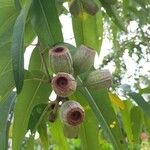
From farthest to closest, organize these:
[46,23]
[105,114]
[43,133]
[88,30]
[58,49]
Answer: [88,30]
[43,133]
[105,114]
[46,23]
[58,49]

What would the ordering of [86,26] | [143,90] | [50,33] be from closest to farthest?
[50,33]
[143,90]
[86,26]

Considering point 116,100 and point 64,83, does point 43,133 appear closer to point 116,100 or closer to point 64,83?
point 116,100

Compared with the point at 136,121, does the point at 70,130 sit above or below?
below

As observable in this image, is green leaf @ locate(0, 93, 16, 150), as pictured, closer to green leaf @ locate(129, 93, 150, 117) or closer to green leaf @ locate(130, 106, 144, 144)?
green leaf @ locate(129, 93, 150, 117)

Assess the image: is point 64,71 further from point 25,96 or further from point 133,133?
point 133,133

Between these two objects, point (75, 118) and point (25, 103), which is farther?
point (25, 103)

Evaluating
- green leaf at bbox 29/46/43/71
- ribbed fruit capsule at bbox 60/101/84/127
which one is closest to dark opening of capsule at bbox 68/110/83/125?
ribbed fruit capsule at bbox 60/101/84/127

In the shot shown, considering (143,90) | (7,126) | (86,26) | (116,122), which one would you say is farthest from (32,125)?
(86,26)

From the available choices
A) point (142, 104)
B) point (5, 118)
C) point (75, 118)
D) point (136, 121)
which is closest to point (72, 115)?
point (75, 118)
